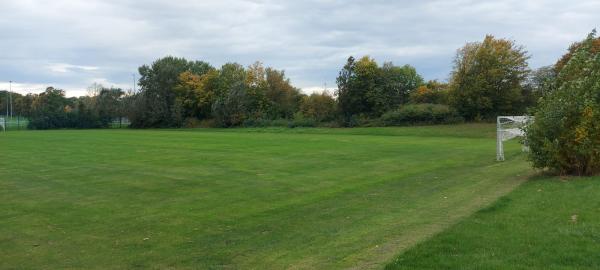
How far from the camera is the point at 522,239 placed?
289 inches

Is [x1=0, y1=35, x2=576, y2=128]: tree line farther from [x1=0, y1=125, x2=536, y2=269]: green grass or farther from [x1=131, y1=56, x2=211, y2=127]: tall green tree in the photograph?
[x1=0, y1=125, x2=536, y2=269]: green grass

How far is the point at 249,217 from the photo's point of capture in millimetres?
10727

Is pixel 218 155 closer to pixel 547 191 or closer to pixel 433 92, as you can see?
pixel 547 191

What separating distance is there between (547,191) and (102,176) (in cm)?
1347

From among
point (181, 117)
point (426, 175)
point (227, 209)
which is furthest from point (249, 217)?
point (181, 117)

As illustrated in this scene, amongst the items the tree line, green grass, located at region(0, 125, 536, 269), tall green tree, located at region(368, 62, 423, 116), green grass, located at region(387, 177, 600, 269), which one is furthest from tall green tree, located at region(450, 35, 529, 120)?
green grass, located at region(387, 177, 600, 269)

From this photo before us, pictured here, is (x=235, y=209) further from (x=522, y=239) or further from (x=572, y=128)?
(x=572, y=128)

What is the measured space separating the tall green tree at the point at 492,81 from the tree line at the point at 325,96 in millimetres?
110

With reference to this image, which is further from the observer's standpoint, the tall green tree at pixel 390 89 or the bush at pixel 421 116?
the tall green tree at pixel 390 89

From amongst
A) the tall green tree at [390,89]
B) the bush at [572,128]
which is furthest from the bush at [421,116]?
the bush at [572,128]

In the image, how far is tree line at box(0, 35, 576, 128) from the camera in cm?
5972

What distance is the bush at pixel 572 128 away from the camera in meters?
14.4

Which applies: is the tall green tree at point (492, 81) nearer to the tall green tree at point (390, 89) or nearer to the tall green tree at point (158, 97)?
the tall green tree at point (390, 89)

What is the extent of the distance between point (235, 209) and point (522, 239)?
6.16 meters
